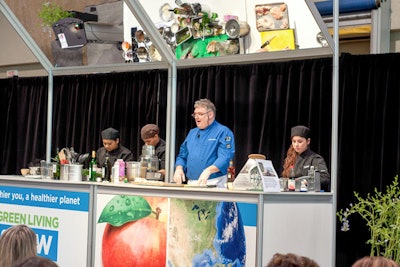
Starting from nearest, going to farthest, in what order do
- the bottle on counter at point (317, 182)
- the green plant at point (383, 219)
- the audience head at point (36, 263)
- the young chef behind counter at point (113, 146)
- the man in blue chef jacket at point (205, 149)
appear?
the audience head at point (36, 263)
the bottle on counter at point (317, 182)
the green plant at point (383, 219)
the man in blue chef jacket at point (205, 149)
the young chef behind counter at point (113, 146)

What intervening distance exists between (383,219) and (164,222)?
1.76 m

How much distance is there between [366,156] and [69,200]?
250cm

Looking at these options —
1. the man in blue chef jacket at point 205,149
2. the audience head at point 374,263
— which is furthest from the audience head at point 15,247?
the man in blue chef jacket at point 205,149

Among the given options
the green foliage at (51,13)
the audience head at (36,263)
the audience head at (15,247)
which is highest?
the green foliage at (51,13)

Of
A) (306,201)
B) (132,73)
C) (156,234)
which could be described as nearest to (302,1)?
(306,201)

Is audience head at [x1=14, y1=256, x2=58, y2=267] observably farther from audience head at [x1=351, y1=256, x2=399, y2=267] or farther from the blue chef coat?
the blue chef coat

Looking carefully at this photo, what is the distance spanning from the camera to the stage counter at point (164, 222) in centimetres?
437

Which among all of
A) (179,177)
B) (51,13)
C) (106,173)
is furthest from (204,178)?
(51,13)

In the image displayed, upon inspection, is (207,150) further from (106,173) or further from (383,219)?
(383,219)

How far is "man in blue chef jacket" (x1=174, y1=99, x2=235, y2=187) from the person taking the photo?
544 centimetres

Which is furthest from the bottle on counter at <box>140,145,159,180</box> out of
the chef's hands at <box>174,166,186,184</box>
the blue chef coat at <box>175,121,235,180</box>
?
the blue chef coat at <box>175,121,235,180</box>

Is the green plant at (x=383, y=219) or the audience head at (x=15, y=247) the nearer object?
the audience head at (x=15, y=247)

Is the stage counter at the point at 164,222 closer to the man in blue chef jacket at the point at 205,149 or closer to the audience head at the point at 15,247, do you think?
the man in blue chef jacket at the point at 205,149

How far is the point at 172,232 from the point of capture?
4637 mm
